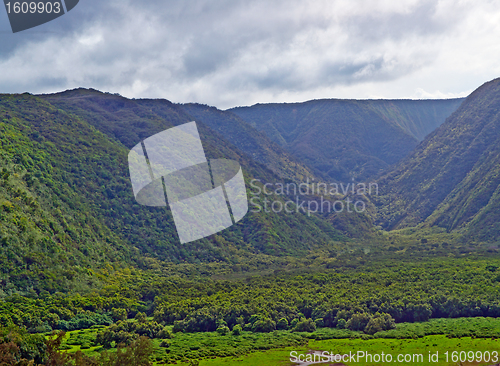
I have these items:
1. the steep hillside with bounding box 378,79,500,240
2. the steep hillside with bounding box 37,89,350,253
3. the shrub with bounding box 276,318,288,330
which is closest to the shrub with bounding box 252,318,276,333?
the shrub with bounding box 276,318,288,330

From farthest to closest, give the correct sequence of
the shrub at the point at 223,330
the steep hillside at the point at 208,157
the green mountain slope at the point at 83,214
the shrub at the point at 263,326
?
the steep hillside at the point at 208,157 → the green mountain slope at the point at 83,214 → the shrub at the point at 263,326 → the shrub at the point at 223,330

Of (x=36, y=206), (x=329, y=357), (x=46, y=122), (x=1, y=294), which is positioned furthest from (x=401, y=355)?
(x=46, y=122)

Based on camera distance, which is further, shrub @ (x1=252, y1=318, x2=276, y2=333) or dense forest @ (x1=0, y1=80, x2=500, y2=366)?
shrub @ (x1=252, y1=318, x2=276, y2=333)

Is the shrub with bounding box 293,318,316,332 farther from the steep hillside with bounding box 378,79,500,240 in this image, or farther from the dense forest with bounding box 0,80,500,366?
the steep hillside with bounding box 378,79,500,240

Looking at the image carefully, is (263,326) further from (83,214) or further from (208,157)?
(208,157)

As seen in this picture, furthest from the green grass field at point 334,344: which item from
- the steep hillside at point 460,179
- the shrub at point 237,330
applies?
the steep hillside at point 460,179

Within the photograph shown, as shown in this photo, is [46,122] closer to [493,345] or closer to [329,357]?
[329,357]

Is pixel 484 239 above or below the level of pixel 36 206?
below

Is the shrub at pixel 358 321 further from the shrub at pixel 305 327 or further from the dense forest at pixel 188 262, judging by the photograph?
the shrub at pixel 305 327

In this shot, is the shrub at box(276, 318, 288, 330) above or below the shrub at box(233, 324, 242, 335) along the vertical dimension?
below
